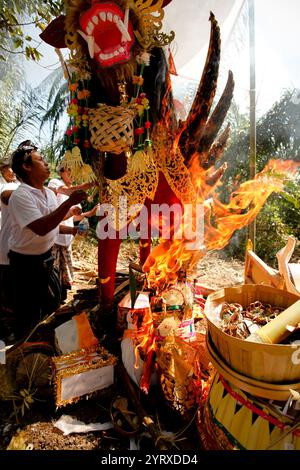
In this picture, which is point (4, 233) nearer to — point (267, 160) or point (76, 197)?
point (76, 197)

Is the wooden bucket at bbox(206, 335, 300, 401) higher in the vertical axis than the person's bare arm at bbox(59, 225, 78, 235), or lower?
lower

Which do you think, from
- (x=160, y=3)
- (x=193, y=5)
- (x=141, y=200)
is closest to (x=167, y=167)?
(x=141, y=200)

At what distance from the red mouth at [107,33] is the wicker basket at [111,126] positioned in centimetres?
35

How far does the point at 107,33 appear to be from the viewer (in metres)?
2.20

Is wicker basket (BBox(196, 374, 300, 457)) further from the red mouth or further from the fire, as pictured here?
the red mouth

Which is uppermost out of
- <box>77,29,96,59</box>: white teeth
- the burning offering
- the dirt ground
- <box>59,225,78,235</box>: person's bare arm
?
<box>77,29,96,59</box>: white teeth

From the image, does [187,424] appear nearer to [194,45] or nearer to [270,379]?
[270,379]

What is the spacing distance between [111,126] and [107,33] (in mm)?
665

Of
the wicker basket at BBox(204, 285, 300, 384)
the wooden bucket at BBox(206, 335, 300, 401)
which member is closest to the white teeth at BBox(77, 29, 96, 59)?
the wicker basket at BBox(204, 285, 300, 384)

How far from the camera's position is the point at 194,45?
388 centimetres

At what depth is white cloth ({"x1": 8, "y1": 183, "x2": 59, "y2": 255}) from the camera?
2.68 metres

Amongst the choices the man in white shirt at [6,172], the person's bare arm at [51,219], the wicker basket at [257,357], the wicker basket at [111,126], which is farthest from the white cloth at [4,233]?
the wicker basket at [257,357]

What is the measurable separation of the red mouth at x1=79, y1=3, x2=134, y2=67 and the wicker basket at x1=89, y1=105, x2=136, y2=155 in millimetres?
354

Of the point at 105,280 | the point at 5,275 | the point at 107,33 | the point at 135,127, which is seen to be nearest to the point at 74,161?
the point at 135,127
